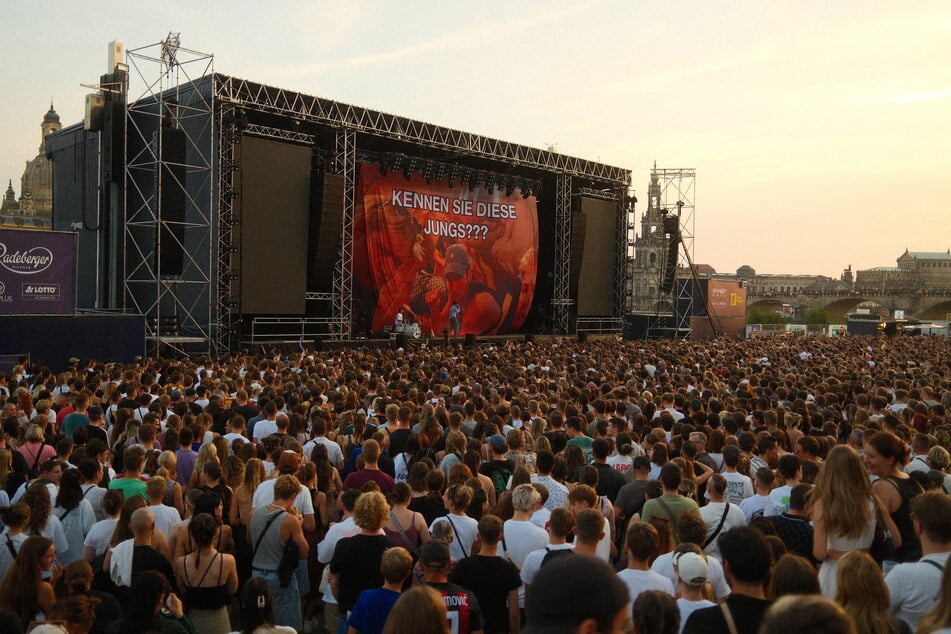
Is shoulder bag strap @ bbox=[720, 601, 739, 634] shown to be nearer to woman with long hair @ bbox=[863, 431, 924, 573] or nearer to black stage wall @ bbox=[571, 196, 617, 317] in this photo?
woman with long hair @ bbox=[863, 431, 924, 573]

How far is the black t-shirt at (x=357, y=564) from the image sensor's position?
4.49 metres

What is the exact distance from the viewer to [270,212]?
22.2 metres

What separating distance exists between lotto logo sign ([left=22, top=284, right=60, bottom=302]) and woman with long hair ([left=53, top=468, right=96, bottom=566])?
51.0 feet

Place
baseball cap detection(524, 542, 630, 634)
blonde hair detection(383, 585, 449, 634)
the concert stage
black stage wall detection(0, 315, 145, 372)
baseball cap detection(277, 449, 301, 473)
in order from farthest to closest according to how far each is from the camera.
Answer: the concert stage < black stage wall detection(0, 315, 145, 372) < baseball cap detection(277, 449, 301, 473) < blonde hair detection(383, 585, 449, 634) < baseball cap detection(524, 542, 630, 634)

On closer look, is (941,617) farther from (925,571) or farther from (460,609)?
(460,609)

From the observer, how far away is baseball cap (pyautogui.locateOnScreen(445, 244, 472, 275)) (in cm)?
2859

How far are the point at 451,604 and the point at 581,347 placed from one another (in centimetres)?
1883

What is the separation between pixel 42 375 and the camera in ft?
36.3

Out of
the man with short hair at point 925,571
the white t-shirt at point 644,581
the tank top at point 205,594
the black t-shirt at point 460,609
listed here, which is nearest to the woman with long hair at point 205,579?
the tank top at point 205,594

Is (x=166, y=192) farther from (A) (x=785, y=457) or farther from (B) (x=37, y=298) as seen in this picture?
(A) (x=785, y=457)

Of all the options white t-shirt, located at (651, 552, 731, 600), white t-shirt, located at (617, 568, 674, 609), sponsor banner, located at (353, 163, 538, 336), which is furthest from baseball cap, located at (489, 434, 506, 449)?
sponsor banner, located at (353, 163, 538, 336)

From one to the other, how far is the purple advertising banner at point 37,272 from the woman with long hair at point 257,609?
1772 cm

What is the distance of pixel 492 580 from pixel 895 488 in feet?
8.27

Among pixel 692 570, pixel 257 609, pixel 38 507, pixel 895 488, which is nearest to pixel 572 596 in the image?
pixel 692 570
